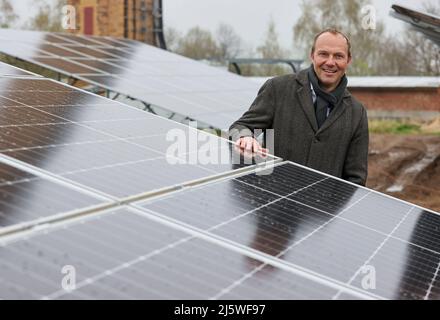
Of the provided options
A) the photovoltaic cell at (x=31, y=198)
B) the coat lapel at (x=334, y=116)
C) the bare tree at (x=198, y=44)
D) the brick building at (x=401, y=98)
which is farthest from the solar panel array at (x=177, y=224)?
the bare tree at (x=198, y=44)

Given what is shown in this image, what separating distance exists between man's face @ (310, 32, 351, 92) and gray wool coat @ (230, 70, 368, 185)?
0.23 meters

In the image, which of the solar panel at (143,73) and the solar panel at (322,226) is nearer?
the solar panel at (322,226)

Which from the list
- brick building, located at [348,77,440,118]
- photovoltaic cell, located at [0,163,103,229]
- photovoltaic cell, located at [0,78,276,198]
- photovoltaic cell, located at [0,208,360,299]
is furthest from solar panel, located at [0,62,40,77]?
brick building, located at [348,77,440,118]

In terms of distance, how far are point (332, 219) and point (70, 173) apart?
1.80 metres

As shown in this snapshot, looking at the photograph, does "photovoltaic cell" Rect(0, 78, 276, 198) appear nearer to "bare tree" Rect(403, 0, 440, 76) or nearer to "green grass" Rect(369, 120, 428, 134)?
"green grass" Rect(369, 120, 428, 134)

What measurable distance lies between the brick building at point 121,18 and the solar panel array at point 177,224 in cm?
2174

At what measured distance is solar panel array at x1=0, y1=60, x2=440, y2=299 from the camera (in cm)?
269

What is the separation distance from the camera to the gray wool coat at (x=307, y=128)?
565cm

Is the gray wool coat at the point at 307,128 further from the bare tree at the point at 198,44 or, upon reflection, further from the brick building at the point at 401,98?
the bare tree at the point at 198,44

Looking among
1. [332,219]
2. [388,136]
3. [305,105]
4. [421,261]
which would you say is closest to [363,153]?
[305,105]

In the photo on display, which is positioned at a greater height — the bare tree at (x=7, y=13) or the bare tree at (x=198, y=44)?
the bare tree at (x=7, y=13)

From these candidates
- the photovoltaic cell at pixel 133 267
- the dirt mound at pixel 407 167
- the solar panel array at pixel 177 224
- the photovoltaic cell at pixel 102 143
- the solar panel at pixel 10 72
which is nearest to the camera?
the photovoltaic cell at pixel 133 267

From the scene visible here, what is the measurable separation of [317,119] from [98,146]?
2.09 metres

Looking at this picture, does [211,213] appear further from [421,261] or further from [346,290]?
[421,261]
